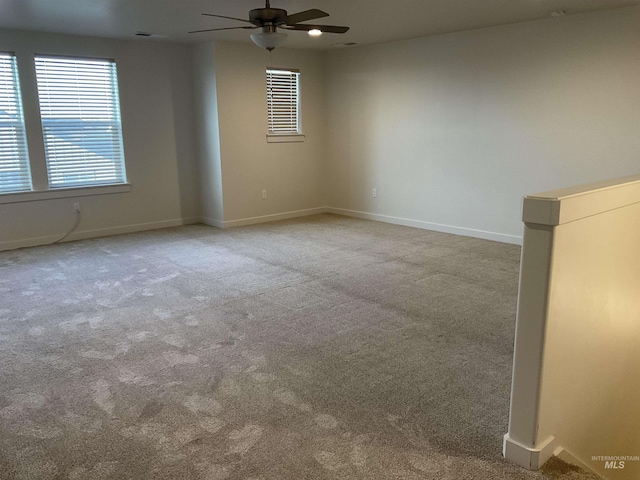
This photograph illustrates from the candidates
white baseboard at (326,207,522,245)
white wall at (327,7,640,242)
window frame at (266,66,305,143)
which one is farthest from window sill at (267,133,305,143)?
white baseboard at (326,207,522,245)

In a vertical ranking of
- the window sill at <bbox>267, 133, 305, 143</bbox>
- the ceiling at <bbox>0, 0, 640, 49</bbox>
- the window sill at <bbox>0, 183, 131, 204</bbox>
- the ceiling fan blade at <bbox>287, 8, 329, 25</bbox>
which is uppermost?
the ceiling at <bbox>0, 0, 640, 49</bbox>

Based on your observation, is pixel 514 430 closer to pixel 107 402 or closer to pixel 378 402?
pixel 378 402

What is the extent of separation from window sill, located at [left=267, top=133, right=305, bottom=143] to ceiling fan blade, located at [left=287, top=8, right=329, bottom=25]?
10.1ft

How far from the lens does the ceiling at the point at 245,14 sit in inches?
166

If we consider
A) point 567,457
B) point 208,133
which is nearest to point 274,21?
point 208,133

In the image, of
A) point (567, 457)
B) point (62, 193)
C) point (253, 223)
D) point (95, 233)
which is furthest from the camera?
point (253, 223)

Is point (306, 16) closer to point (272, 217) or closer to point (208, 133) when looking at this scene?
point (208, 133)

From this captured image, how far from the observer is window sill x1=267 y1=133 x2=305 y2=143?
6.85 metres

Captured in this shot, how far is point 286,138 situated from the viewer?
6996mm

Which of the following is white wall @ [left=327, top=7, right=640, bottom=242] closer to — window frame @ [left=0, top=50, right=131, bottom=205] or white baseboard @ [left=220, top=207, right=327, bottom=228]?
white baseboard @ [left=220, top=207, right=327, bottom=228]

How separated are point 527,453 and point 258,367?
142 centimetres

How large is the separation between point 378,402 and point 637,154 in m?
3.73

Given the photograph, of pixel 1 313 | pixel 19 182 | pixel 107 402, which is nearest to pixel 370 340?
pixel 107 402

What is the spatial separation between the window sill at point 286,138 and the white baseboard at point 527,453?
5.46 meters
